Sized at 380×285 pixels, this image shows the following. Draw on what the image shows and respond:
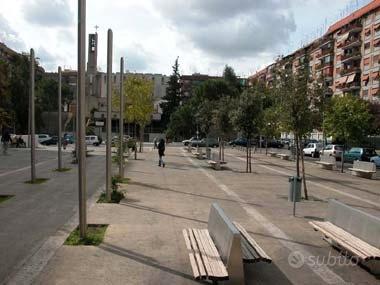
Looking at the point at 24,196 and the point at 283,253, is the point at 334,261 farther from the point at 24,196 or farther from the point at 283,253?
the point at 24,196

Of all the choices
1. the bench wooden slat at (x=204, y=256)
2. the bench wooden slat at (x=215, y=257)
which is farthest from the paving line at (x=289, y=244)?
the bench wooden slat at (x=204, y=256)

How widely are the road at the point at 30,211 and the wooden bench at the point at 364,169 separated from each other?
12775 mm

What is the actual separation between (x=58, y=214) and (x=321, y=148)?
4291 cm

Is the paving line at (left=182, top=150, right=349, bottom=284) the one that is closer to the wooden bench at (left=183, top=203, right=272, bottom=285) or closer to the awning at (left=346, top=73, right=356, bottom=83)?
the wooden bench at (left=183, top=203, right=272, bottom=285)

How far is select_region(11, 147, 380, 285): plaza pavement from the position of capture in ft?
21.5

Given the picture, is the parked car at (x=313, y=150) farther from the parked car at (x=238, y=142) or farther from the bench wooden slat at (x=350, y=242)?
the bench wooden slat at (x=350, y=242)

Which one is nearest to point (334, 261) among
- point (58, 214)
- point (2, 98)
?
point (58, 214)

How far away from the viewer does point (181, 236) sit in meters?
8.88

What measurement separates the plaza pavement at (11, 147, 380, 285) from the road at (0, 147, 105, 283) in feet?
1.90

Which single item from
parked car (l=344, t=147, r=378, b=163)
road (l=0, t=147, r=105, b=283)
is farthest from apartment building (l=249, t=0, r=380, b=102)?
road (l=0, t=147, r=105, b=283)

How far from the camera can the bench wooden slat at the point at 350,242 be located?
260 inches

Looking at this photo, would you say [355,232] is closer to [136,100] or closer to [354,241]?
[354,241]

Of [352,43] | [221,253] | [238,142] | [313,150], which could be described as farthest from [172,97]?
[221,253]

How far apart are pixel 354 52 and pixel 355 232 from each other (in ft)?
265
